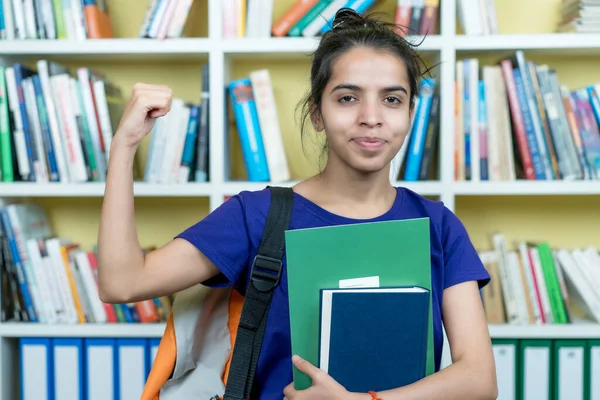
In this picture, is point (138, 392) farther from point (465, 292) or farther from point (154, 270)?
point (465, 292)

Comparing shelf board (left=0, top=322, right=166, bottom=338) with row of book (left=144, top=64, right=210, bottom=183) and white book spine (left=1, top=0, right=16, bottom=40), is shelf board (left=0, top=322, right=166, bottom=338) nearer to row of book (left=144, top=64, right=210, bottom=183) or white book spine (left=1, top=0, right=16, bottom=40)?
row of book (left=144, top=64, right=210, bottom=183)

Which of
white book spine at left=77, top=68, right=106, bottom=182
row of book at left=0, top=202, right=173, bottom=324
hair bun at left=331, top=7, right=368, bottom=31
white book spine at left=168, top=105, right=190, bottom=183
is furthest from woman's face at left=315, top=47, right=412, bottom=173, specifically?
row of book at left=0, top=202, right=173, bottom=324

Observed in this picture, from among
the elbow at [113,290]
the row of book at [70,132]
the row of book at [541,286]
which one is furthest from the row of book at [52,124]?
the row of book at [541,286]

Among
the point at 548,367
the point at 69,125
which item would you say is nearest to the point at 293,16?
the point at 69,125

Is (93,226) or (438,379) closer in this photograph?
(438,379)

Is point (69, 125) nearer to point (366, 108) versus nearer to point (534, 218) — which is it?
point (366, 108)

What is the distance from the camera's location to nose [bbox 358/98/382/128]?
103 cm

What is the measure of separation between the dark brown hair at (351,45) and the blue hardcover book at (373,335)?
0.43m

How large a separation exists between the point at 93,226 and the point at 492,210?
1.31 metres

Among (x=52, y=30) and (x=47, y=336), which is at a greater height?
(x=52, y=30)

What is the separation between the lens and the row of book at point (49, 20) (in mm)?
1824

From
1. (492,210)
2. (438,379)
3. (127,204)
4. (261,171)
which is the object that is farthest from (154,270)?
(492,210)

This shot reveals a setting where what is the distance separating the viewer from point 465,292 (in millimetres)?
1098

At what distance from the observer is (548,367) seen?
190cm
